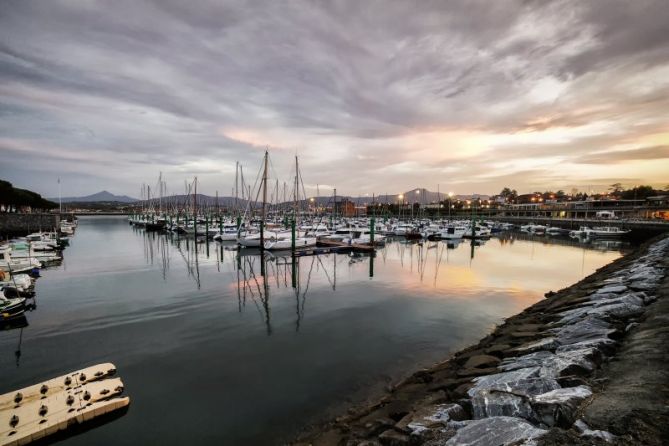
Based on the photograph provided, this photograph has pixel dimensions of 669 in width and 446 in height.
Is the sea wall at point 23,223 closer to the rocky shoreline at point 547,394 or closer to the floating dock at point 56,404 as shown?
the floating dock at point 56,404

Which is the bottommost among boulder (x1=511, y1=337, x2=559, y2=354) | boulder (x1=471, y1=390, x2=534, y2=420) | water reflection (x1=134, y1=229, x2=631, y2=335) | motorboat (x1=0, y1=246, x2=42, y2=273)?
water reflection (x1=134, y1=229, x2=631, y2=335)

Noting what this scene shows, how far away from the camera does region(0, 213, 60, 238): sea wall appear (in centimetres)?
6775

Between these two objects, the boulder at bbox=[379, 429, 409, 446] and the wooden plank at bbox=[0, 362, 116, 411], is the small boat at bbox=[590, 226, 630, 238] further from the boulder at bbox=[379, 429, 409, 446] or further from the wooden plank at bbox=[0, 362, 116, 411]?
the wooden plank at bbox=[0, 362, 116, 411]

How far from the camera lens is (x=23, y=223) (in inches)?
2822

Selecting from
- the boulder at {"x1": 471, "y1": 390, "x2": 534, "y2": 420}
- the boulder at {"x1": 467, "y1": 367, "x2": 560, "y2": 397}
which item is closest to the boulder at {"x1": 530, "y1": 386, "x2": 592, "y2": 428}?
the boulder at {"x1": 471, "y1": 390, "x2": 534, "y2": 420}

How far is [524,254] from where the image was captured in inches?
1758

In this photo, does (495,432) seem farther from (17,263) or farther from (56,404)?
(17,263)

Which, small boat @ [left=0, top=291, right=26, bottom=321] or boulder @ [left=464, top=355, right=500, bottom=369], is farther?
small boat @ [left=0, top=291, right=26, bottom=321]

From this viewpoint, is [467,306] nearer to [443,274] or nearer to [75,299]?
[443,274]

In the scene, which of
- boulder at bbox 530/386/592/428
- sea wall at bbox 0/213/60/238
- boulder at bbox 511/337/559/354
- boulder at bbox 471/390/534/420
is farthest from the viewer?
sea wall at bbox 0/213/60/238

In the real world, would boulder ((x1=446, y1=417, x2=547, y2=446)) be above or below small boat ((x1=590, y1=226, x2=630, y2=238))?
above

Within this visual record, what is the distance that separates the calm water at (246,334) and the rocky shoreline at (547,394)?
213 centimetres

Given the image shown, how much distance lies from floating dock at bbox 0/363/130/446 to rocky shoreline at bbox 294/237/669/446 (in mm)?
6115

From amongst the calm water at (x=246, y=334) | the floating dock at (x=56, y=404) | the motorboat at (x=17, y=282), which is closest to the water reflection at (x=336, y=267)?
the calm water at (x=246, y=334)
